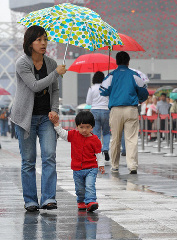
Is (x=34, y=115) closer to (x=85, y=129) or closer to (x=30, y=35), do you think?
(x=85, y=129)

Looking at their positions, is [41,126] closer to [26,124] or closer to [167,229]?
[26,124]

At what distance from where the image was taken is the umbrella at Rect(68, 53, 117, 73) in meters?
16.0

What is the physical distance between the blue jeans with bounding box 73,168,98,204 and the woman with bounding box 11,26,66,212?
254 mm

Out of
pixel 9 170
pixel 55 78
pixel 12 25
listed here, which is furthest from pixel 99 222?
pixel 12 25

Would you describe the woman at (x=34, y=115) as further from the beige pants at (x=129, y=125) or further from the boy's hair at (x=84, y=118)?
the beige pants at (x=129, y=125)

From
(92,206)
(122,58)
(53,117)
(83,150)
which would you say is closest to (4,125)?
(122,58)

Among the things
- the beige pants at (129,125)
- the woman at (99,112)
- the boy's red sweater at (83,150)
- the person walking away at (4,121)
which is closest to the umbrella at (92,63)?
the woman at (99,112)

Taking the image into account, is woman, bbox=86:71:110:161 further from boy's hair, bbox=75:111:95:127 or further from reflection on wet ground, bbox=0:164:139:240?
boy's hair, bbox=75:111:95:127

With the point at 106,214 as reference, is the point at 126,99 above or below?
above

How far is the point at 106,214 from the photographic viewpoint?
673 centimetres

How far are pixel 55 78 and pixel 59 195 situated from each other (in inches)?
74.5

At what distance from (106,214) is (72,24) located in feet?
7.04

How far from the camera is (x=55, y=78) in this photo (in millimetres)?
6875

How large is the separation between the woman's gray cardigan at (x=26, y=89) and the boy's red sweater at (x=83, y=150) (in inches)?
14.0
